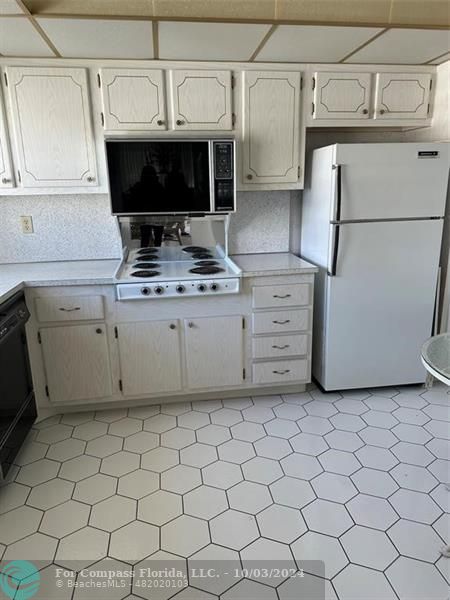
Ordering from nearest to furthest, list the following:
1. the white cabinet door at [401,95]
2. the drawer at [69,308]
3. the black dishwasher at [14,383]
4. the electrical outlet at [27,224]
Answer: the black dishwasher at [14,383]
the drawer at [69,308]
the white cabinet door at [401,95]
the electrical outlet at [27,224]

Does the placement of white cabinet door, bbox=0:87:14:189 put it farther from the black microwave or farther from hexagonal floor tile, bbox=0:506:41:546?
hexagonal floor tile, bbox=0:506:41:546

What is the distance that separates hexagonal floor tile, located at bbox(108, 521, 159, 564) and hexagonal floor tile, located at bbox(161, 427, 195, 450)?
547 millimetres

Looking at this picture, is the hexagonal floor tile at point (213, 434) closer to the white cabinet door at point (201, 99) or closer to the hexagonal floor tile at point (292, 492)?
the hexagonal floor tile at point (292, 492)

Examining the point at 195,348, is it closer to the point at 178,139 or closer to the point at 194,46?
the point at 178,139

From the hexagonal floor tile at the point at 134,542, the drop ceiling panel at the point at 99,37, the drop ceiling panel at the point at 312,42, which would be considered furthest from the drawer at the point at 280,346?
the drop ceiling panel at the point at 99,37

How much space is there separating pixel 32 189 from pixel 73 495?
1725mm

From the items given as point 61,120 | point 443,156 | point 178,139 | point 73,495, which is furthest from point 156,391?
point 443,156

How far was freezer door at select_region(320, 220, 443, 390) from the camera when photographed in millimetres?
2584

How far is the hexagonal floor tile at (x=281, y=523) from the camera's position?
1.72m

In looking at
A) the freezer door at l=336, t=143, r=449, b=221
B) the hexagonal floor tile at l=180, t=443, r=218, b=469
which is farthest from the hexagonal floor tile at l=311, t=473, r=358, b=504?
the freezer door at l=336, t=143, r=449, b=221

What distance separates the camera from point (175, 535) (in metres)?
1.73

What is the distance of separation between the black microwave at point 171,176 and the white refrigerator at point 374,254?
0.63m

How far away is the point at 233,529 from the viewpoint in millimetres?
1754

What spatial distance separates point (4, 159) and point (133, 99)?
829mm
